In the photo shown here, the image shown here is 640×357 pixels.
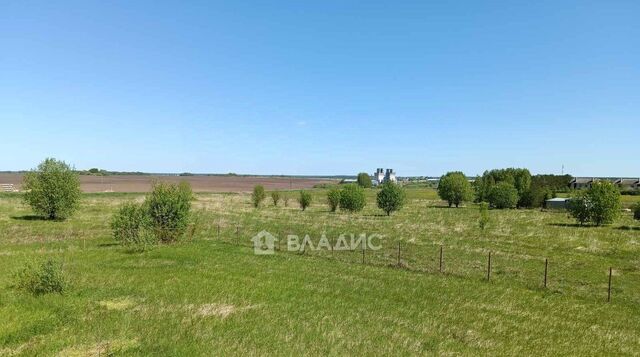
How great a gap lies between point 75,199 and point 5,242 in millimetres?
16671

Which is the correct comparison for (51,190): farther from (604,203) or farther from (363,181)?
(363,181)

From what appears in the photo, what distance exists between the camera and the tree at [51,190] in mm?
40875

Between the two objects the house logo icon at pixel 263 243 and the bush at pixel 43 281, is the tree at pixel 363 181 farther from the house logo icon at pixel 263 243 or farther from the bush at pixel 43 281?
the bush at pixel 43 281

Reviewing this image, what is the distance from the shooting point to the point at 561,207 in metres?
72.9

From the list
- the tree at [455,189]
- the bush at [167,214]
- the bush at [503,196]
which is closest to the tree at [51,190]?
the bush at [167,214]

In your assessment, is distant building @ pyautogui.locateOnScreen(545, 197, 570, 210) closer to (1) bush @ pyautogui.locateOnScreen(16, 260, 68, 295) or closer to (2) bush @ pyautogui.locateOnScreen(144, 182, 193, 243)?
(2) bush @ pyautogui.locateOnScreen(144, 182, 193, 243)

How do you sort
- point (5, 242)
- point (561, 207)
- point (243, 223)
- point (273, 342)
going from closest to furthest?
point (273, 342) < point (5, 242) < point (243, 223) < point (561, 207)

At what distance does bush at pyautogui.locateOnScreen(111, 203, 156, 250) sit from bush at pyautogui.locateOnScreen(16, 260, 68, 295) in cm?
926

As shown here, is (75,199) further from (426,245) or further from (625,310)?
(625,310)

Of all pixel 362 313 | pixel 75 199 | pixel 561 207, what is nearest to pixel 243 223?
pixel 75 199

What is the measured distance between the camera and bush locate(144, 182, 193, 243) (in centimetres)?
2691

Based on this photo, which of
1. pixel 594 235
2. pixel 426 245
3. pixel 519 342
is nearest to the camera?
pixel 519 342

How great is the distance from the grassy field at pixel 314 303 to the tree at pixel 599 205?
20.5 meters

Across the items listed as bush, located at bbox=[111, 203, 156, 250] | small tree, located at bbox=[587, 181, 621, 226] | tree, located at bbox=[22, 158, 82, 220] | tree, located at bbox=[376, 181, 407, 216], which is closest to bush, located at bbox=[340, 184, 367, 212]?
tree, located at bbox=[376, 181, 407, 216]
